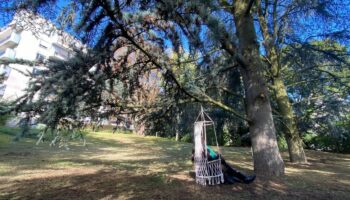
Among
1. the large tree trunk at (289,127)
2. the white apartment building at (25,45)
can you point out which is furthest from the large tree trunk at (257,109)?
the white apartment building at (25,45)

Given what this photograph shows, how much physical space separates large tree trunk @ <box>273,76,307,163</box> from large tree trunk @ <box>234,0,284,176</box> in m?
3.13

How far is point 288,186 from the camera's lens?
4852mm

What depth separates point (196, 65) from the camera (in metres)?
7.10

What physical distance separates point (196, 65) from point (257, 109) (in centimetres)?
213

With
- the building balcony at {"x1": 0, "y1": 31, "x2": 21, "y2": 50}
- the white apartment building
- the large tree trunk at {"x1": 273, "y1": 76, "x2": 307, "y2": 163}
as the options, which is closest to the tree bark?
the large tree trunk at {"x1": 273, "y1": 76, "x2": 307, "y2": 163}

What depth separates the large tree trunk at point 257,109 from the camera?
222 inches

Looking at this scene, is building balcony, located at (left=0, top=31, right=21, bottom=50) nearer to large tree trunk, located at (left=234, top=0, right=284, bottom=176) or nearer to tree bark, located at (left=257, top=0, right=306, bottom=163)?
tree bark, located at (left=257, top=0, right=306, bottom=163)

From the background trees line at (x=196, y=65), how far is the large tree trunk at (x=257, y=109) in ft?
0.07

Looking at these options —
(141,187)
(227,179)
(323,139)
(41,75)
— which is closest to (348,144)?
(323,139)

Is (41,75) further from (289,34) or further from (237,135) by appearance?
(237,135)

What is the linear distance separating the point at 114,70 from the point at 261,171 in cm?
385

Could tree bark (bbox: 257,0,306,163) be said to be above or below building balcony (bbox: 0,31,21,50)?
below

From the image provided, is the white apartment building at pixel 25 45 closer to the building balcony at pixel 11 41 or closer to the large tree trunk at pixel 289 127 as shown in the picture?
the building balcony at pixel 11 41

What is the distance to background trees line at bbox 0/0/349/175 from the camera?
148 inches
